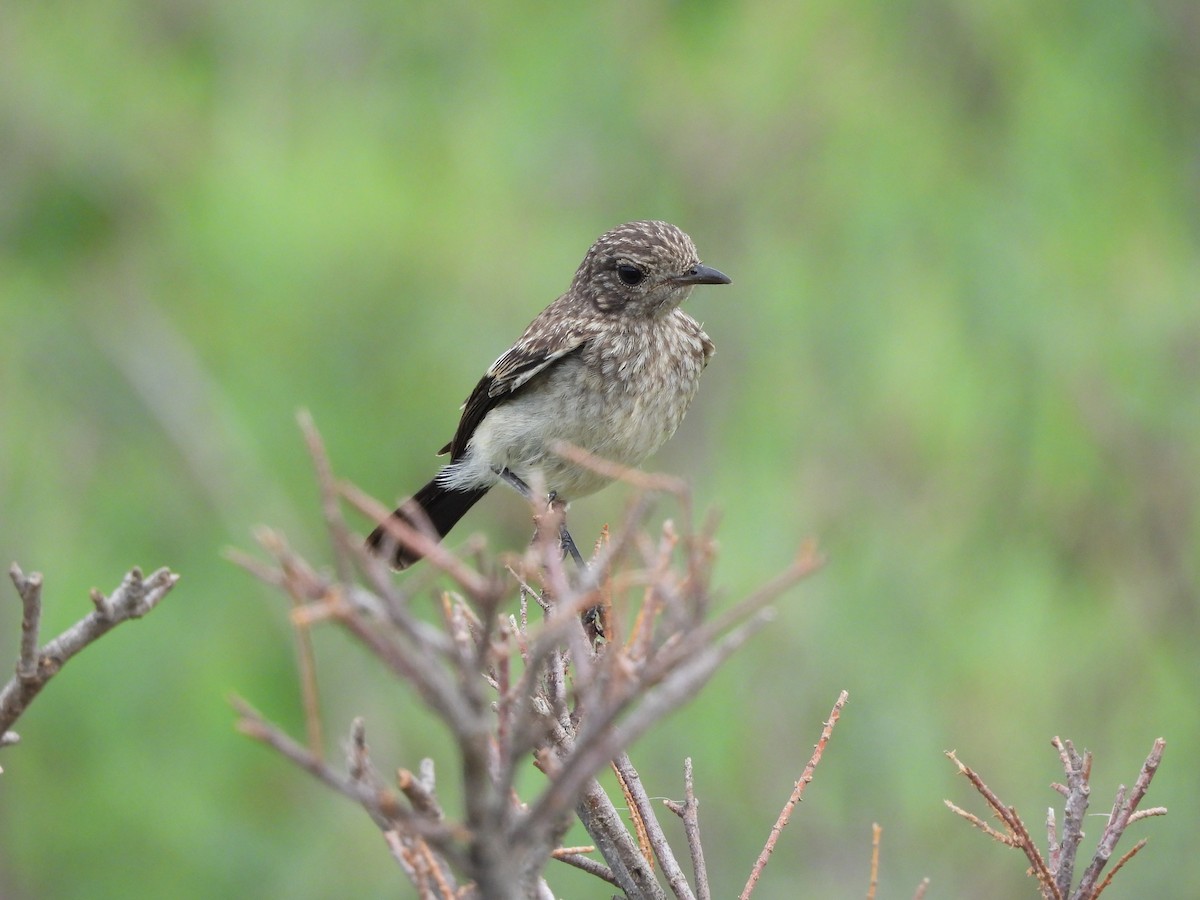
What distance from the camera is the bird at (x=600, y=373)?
5.02 meters

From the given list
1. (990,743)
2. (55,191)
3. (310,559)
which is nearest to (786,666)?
(990,743)

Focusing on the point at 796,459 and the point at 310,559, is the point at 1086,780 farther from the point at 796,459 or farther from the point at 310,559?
the point at 310,559

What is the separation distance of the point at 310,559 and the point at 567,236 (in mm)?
2715

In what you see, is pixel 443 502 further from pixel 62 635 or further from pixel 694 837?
pixel 62 635

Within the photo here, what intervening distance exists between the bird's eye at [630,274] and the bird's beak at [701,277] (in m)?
0.12

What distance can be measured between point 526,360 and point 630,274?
1.56 ft

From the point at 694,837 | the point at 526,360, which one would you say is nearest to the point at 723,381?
the point at 526,360

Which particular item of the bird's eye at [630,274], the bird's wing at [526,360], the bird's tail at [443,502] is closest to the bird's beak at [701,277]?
the bird's eye at [630,274]

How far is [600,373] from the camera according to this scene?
5.05 metres

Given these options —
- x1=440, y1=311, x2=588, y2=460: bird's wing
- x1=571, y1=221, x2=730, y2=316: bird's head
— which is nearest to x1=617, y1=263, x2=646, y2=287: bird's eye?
x1=571, y1=221, x2=730, y2=316: bird's head

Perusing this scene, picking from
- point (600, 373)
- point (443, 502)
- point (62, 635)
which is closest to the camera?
point (62, 635)

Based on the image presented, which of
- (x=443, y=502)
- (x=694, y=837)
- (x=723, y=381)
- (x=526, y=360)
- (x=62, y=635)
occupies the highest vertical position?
(x=723, y=381)

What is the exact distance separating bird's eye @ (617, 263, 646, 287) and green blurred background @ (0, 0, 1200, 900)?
3093mm

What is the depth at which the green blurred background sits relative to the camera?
848 centimetres
